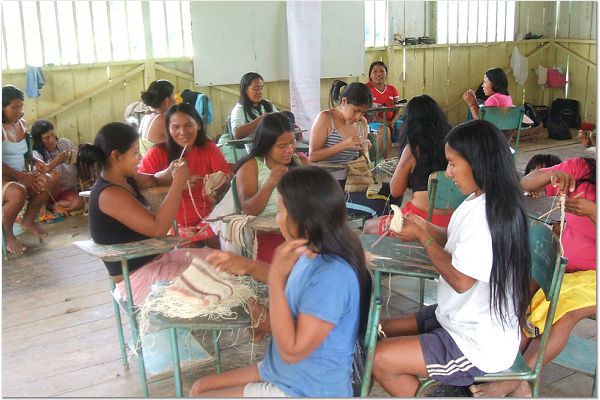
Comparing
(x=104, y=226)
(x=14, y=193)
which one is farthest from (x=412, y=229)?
(x=14, y=193)

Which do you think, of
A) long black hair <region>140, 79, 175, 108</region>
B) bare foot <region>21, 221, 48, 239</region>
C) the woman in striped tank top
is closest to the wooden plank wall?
bare foot <region>21, 221, 48, 239</region>

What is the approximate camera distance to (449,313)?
1.99 metres

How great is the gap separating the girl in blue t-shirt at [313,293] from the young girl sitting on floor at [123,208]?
0.97 metres

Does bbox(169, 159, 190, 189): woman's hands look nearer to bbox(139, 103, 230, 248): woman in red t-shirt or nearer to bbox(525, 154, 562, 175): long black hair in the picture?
bbox(139, 103, 230, 248): woman in red t-shirt

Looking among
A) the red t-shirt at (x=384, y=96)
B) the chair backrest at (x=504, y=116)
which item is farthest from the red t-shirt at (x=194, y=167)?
the red t-shirt at (x=384, y=96)

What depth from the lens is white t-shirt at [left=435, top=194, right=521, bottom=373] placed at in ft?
6.10

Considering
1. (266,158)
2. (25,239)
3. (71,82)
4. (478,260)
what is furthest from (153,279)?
(71,82)

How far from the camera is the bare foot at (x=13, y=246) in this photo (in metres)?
4.46

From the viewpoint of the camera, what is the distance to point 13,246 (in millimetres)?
4480

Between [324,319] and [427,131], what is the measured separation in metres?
1.87

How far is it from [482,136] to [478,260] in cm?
39

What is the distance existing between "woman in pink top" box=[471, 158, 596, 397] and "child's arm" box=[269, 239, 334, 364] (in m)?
0.74

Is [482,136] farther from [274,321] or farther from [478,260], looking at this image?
[274,321]

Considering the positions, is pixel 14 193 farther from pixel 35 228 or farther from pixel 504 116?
pixel 504 116
